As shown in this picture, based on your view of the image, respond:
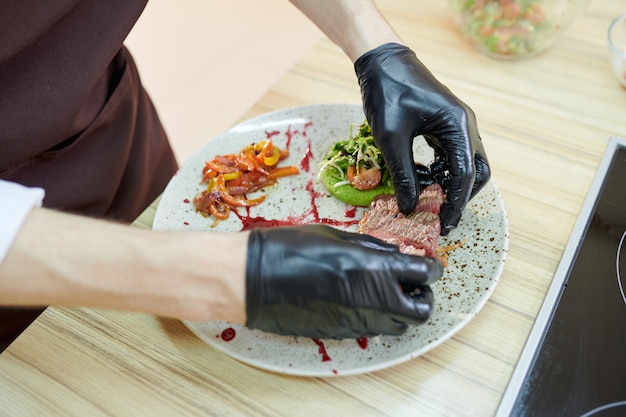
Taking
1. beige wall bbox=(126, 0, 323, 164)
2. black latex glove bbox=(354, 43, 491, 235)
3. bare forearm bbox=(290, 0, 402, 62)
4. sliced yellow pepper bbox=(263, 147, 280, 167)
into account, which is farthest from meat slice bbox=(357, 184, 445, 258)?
beige wall bbox=(126, 0, 323, 164)

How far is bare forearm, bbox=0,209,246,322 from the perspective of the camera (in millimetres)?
997

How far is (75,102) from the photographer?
1.52 metres

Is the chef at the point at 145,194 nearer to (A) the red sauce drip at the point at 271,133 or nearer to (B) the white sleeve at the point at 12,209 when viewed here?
(B) the white sleeve at the point at 12,209

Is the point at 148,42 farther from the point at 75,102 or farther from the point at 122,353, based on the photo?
the point at 122,353

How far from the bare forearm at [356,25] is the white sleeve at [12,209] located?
0.90 metres

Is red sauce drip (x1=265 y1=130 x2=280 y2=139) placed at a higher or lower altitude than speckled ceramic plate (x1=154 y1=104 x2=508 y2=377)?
higher

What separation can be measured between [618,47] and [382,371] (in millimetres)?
1355

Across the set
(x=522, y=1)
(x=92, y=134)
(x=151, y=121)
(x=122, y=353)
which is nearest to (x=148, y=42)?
(x=151, y=121)

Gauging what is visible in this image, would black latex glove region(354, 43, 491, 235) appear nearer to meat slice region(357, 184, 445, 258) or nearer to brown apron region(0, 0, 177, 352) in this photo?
meat slice region(357, 184, 445, 258)

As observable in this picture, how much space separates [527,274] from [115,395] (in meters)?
0.92

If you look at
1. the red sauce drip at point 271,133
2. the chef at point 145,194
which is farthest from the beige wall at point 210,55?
the red sauce drip at point 271,133

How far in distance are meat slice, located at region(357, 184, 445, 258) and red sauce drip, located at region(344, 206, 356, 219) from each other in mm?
62

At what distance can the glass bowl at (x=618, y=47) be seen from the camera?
172cm

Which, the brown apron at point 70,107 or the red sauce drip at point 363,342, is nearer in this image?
the red sauce drip at point 363,342
